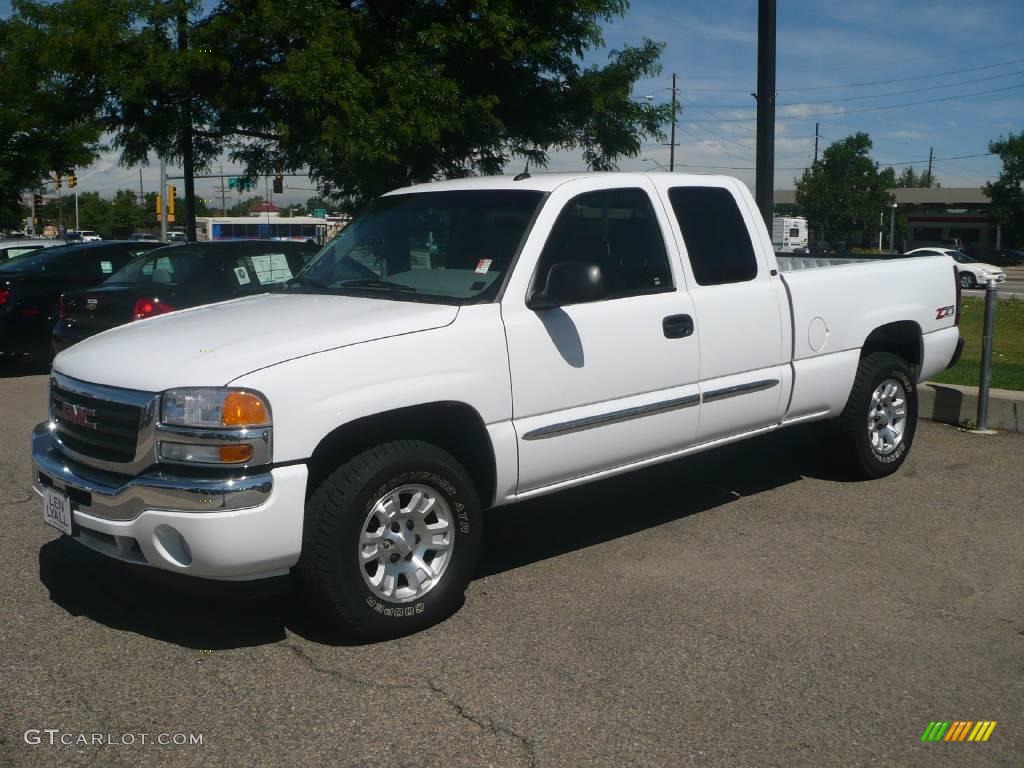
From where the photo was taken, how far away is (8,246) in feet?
64.9

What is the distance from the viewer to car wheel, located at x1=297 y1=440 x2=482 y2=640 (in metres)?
4.23

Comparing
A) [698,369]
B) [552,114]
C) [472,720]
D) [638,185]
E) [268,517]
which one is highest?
[552,114]

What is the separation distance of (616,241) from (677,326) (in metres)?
0.53

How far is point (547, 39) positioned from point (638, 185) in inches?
429

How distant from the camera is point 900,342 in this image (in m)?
7.24

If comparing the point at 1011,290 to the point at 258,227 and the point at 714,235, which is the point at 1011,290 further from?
the point at 258,227

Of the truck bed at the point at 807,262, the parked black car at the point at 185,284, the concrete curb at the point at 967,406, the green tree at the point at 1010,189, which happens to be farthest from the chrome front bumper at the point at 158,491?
the green tree at the point at 1010,189

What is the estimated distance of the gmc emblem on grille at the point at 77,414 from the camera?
4398 mm

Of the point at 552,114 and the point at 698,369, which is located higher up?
the point at 552,114

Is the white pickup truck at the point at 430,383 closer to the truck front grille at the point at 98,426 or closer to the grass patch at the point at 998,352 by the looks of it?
the truck front grille at the point at 98,426

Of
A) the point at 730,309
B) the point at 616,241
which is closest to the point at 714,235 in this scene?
the point at 730,309

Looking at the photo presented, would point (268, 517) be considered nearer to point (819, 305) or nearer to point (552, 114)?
point (819, 305)

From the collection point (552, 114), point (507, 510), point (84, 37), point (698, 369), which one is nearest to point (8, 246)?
point (84, 37)

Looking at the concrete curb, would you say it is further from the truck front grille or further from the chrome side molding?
the truck front grille
